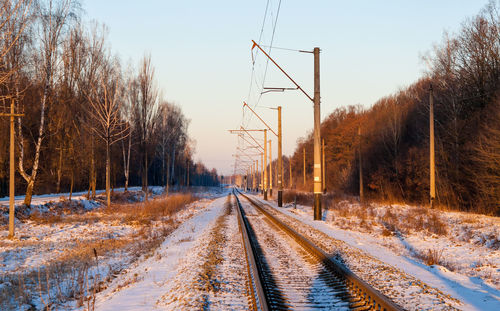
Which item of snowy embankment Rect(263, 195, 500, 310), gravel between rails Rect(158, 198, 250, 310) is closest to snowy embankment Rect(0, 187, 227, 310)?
gravel between rails Rect(158, 198, 250, 310)

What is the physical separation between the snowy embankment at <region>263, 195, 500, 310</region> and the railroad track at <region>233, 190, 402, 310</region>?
142cm

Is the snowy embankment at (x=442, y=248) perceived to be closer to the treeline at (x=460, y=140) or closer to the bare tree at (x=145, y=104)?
the treeline at (x=460, y=140)

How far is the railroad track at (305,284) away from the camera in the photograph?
510cm

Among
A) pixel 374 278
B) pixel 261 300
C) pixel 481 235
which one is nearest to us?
pixel 261 300

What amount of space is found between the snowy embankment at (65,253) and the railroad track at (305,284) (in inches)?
109

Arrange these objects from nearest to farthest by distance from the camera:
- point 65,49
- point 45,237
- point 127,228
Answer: point 45,237, point 127,228, point 65,49

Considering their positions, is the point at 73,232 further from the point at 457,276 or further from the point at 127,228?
the point at 457,276

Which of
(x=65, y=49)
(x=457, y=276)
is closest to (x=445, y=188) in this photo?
(x=457, y=276)

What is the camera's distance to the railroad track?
5102 millimetres

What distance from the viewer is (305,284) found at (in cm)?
634

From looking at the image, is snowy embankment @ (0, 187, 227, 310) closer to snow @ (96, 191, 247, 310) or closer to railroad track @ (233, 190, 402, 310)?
→ snow @ (96, 191, 247, 310)

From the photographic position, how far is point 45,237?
14398mm

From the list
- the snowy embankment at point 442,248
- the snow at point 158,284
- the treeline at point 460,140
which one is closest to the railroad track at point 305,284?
the snow at point 158,284

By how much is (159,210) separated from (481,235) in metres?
19.8
